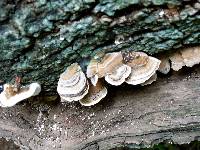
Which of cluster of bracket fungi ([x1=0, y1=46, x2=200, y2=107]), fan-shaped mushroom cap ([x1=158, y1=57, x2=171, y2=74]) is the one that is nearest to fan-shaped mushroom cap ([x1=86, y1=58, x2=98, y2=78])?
cluster of bracket fungi ([x1=0, y1=46, x2=200, y2=107])

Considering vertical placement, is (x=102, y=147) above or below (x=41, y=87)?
below

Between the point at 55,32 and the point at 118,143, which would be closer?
the point at 55,32

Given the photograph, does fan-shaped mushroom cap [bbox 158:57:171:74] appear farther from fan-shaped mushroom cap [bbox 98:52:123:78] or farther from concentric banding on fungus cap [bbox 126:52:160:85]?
fan-shaped mushroom cap [bbox 98:52:123:78]

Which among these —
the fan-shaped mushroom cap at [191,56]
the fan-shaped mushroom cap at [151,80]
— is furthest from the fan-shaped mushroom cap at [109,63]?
the fan-shaped mushroom cap at [191,56]

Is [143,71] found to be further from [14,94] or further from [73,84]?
[14,94]

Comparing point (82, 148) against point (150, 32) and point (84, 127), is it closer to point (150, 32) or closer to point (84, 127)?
point (84, 127)

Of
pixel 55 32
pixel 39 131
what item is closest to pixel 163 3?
pixel 55 32

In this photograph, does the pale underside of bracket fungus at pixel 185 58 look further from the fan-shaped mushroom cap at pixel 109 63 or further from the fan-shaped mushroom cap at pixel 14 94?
the fan-shaped mushroom cap at pixel 14 94

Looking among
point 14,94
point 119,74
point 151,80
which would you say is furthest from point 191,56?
point 14,94
